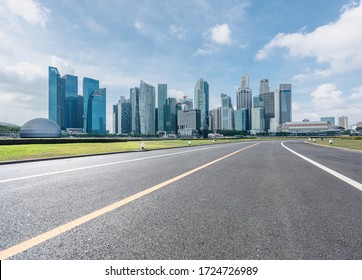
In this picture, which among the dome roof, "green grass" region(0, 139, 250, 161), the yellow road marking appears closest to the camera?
the yellow road marking

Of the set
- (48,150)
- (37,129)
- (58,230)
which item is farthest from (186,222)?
(37,129)

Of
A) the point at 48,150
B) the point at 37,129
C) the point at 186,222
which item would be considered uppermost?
the point at 37,129

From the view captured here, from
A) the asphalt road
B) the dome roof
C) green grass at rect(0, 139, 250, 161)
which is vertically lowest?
the asphalt road

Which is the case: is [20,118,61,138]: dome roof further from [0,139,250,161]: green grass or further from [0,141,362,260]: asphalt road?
[0,141,362,260]: asphalt road

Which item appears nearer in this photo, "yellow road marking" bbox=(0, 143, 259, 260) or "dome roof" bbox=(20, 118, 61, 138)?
"yellow road marking" bbox=(0, 143, 259, 260)

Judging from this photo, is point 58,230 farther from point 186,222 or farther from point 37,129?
point 37,129

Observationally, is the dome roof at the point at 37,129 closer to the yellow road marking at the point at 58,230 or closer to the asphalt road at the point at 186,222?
the asphalt road at the point at 186,222

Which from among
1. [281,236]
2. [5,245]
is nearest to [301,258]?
[281,236]

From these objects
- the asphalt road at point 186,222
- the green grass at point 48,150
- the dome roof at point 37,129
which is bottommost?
the asphalt road at point 186,222

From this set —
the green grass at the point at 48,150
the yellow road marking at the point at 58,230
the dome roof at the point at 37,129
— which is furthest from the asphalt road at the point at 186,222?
the dome roof at the point at 37,129

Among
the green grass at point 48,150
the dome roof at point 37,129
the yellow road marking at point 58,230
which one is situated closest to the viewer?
the yellow road marking at point 58,230

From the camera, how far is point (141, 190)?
5324 millimetres

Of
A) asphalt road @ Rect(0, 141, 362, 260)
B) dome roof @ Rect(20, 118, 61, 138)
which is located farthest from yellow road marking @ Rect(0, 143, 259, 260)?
dome roof @ Rect(20, 118, 61, 138)

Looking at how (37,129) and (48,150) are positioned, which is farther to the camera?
(37,129)
